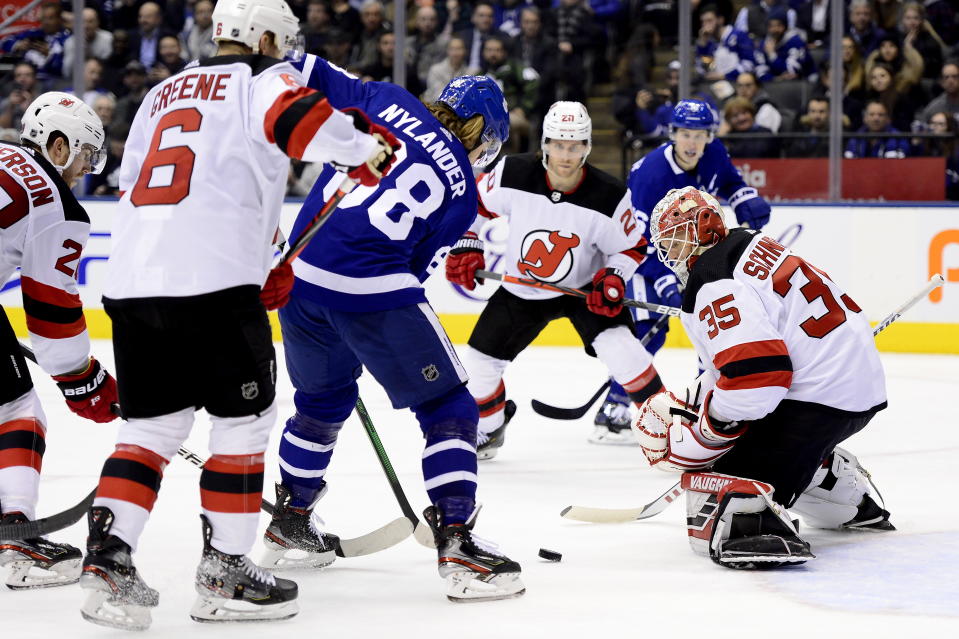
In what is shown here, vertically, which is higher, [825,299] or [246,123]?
[246,123]

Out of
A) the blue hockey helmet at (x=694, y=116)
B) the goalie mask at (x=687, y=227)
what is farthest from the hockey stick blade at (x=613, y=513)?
the blue hockey helmet at (x=694, y=116)

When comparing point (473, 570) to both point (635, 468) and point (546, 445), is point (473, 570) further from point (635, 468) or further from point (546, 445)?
point (546, 445)

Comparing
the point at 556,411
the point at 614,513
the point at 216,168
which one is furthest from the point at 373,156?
the point at 556,411

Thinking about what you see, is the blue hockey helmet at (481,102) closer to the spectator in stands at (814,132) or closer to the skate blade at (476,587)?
the skate blade at (476,587)

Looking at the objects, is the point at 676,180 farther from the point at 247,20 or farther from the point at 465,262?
the point at 247,20

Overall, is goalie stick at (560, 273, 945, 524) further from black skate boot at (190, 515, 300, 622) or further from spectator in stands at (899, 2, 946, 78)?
spectator in stands at (899, 2, 946, 78)

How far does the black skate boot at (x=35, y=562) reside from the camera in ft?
9.29

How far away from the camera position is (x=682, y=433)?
3.09 meters

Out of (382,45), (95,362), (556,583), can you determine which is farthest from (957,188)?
(95,362)

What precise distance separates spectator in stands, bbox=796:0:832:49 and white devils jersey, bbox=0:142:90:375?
541 centimetres

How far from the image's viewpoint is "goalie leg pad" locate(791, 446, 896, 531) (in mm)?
3312

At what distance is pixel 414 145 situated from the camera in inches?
113

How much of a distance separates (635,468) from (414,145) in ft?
6.07

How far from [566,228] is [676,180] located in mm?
983
